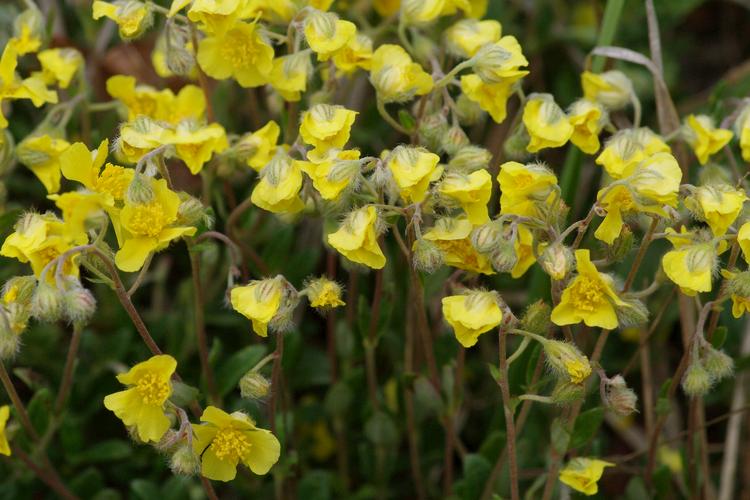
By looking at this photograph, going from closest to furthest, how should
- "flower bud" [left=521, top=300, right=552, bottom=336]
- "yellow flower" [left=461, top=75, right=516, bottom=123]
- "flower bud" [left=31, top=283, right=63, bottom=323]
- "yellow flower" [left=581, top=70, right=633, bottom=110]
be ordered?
1. "flower bud" [left=31, top=283, right=63, bottom=323]
2. "flower bud" [left=521, top=300, right=552, bottom=336]
3. "yellow flower" [left=461, top=75, right=516, bottom=123]
4. "yellow flower" [left=581, top=70, right=633, bottom=110]

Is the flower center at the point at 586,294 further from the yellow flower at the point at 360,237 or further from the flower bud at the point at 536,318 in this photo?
the yellow flower at the point at 360,237

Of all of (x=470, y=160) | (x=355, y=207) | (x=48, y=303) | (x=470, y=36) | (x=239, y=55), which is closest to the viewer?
(x=48, y=303)

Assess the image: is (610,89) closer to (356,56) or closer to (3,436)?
(356,56)

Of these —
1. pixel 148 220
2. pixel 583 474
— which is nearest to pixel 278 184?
pixel 148 220

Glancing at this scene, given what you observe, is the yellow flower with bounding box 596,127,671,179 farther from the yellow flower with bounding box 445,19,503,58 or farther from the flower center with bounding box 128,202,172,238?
the flower center with bounding box 128,202,172,238

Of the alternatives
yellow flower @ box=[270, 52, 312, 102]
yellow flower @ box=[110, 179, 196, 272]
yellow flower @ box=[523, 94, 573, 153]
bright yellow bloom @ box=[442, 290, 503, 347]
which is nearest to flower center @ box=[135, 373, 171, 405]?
yellow flower @ box=[110, 179, 196, 272]

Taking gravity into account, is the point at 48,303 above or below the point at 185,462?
above

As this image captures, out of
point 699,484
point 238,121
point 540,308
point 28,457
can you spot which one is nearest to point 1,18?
point 238,121
